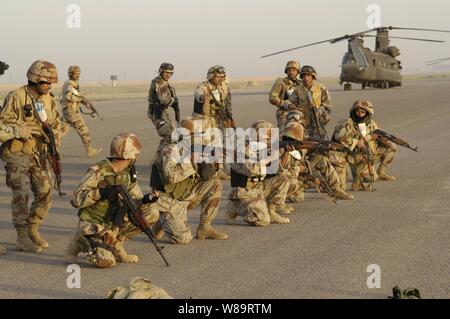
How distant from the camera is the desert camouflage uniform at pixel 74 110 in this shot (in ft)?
56.1

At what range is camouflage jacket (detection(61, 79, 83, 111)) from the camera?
17266 mm

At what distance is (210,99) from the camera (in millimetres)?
13148

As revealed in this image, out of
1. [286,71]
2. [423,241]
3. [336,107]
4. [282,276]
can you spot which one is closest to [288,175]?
[423,241]

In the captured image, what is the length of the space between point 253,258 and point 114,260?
1334mm

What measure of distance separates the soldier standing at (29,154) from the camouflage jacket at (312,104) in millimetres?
5430

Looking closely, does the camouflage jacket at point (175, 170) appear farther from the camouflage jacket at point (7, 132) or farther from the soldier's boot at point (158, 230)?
the camouflage jacket at point (7, 132)

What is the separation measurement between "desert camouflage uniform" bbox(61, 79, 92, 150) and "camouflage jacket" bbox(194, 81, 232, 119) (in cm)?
456

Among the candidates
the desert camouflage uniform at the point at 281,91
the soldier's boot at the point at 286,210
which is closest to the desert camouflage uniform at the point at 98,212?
the soldier's boot at the point at 286,210

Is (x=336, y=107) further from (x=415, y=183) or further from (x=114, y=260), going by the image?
(x=114, y=260)

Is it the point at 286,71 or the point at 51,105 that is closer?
the point at 51,105

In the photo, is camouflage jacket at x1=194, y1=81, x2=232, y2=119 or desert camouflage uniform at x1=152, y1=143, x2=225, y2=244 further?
camouflage jacket at x1=194, y1=81, x2=232, y2=119

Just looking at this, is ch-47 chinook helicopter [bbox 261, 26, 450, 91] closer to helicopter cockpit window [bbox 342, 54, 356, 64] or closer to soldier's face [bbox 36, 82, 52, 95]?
helicopter cockpit window [bbox 342, 54, 356, 64]

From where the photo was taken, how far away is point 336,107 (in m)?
36.6

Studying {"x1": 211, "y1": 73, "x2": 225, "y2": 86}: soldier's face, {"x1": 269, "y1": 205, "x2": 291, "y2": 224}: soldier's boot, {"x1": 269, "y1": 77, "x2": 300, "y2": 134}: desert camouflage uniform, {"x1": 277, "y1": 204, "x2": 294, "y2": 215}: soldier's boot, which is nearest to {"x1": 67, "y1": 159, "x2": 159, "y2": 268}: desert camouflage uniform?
{"x1": 269, "y1": 205, "x2": 291, "y2": 224}: soldier's boot
